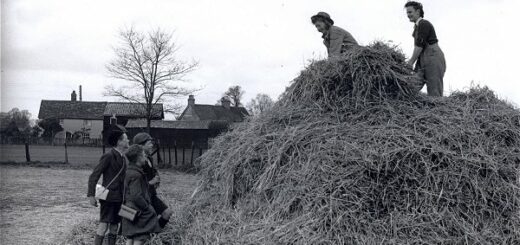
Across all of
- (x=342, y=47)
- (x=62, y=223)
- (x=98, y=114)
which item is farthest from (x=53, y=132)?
(x=342, y=47)

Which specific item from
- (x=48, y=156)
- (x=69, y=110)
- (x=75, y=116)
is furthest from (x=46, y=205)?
(x=69, y=110)

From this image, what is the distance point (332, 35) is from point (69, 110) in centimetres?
6232

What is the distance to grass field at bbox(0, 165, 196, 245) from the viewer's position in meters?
7.70

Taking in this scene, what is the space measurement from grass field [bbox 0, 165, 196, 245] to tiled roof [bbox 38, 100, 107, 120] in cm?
4565

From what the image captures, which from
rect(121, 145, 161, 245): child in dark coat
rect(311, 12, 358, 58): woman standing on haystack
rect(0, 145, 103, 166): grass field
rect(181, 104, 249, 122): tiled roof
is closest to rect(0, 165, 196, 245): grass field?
rect(121, 145, 161, 245): child in dark coat

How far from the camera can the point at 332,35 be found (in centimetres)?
696

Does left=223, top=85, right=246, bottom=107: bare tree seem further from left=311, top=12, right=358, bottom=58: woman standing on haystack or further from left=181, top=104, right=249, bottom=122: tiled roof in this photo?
left=311, top=12, right=358, bottom=58: woman standing on haystack

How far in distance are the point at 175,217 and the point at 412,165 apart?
366 cm

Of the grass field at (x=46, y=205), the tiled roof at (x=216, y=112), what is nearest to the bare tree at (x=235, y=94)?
the tiled roof at (x=216, y=112)

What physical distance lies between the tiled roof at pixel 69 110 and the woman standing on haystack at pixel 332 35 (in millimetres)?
59494

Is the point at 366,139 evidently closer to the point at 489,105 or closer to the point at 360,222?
the point at 360,222

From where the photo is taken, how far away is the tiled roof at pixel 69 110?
6294 cm

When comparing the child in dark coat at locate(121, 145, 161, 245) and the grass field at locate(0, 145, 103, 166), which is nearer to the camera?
the child in dark coat at locate(121, 145, 161, 245)

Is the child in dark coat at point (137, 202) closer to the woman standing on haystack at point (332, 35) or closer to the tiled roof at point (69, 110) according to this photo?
the woman standing on haystack at point (332, 35)
